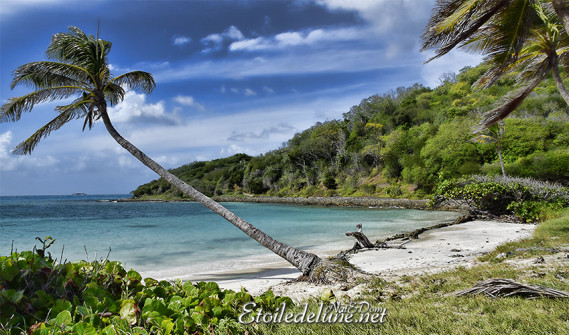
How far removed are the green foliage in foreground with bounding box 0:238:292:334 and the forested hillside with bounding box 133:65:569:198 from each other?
12167 millimetres

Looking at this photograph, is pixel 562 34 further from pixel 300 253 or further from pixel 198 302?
pixel 198 302

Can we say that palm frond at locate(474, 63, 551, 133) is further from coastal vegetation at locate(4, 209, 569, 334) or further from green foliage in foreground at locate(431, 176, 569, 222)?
green foliage in foreground at locate(431, 176, 569, 222)

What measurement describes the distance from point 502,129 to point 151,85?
30190 millimetres

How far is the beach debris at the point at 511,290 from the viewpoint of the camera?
10.1 feet

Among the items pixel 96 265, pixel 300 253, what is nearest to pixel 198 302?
pixel 96 265

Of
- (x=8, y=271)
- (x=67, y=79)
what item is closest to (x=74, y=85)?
(x=67, y=79)

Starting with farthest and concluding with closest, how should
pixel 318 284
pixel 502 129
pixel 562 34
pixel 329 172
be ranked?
pixel 329 172 < pixel 502 129 < pixel 562 34 < pixel 318 284

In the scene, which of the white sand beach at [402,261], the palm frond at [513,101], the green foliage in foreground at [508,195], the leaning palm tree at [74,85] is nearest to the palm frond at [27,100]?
the leaning palm tree at [74,85]

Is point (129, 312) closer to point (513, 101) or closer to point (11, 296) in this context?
point (11, 296)

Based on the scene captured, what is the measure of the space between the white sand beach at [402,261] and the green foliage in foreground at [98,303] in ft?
9.34

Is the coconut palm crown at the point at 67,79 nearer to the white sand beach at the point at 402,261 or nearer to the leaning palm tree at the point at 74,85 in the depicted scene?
the leaning palm tree at the point at 74,85

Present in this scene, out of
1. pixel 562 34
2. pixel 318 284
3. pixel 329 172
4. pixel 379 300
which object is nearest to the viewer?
pixel 379 300

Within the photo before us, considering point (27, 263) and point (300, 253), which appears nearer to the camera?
point (27, 263)

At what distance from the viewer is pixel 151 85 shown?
431 inches
